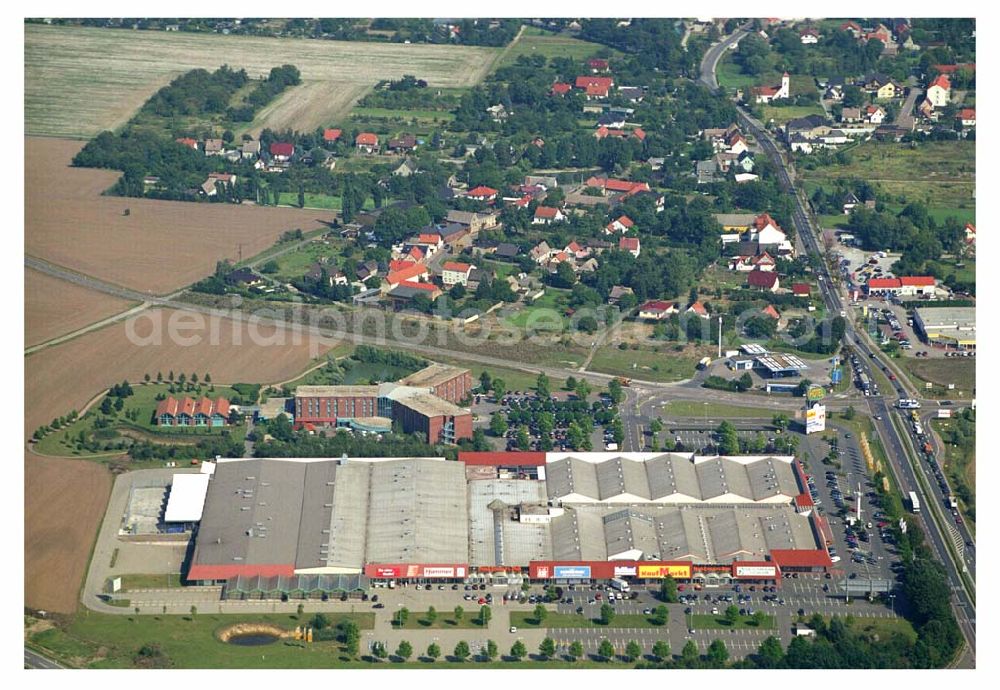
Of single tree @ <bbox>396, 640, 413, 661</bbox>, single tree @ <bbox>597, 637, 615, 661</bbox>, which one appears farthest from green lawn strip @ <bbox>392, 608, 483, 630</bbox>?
single tree @ <bbox>597, 637, 615, 661</bbox>

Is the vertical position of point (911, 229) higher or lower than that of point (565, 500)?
higher

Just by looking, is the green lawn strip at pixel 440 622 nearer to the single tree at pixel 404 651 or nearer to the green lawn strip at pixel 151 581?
the single tree at pixel 404 651

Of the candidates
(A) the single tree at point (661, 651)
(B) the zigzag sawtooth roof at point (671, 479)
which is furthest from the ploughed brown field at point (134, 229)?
(A) the single tree at point (661, 651)

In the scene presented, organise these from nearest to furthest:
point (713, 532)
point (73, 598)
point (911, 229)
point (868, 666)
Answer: point (868, 666) < point (73, 598) < point (713, 532) < point (911, 229)

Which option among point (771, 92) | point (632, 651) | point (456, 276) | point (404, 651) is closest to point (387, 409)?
point (456, 276)

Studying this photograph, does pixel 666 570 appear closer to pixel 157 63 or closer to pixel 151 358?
pixel 151 358

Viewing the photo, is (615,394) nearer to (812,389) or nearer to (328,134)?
(812,389)

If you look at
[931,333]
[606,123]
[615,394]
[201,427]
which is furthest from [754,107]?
[201,427]
